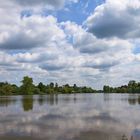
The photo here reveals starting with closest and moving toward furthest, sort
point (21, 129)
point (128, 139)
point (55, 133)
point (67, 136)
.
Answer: point (128, 139) < point (67, 136) < point (55, 133) < point (21, 129)

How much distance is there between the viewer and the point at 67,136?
2009cm

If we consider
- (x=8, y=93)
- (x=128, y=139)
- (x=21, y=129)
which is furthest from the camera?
(x=8, y=93)

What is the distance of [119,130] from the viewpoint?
22812 mm

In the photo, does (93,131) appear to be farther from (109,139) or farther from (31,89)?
(31,89)

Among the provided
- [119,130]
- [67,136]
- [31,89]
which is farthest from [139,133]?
[31,89]

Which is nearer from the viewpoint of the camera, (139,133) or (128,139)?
(128,139)

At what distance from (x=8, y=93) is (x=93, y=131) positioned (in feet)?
499

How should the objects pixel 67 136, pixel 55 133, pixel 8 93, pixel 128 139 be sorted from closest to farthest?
pixel 128 139 → pixel 67 136 → pixel 55 133 → pixel 8 93

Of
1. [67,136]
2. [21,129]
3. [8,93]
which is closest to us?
[67,136]

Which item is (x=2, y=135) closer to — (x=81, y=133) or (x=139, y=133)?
(x=81, y=133)

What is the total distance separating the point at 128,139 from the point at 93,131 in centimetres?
502

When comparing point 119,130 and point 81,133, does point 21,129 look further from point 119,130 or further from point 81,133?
point 119,130

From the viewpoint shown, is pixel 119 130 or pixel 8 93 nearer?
pixel 119 130

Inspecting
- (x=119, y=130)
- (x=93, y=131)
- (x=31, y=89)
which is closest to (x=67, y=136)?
(x=93, y=131)
